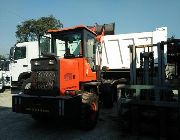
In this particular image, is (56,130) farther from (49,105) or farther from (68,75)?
(68,75)

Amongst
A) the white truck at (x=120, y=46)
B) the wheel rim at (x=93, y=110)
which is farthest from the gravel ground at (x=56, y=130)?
the white truck at (x=120, y=46)

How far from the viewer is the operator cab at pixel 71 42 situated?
296 inches

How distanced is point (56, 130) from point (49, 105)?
1.11 metres

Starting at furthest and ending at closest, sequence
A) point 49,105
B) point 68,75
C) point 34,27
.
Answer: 1. point 34,27
2. point 68,75
3. point 49,105

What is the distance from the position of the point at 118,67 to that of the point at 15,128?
19.1ft

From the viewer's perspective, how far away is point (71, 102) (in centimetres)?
595

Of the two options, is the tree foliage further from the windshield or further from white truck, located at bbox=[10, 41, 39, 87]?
the windshield

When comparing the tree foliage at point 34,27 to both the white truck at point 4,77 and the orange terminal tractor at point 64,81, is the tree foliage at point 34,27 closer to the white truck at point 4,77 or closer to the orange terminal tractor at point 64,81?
the white truck at point 4,77

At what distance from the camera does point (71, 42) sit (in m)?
7.64

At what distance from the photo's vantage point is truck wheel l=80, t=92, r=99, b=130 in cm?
642

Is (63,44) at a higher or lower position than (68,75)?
higher

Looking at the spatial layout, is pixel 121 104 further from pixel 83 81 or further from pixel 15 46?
pixel 15 46

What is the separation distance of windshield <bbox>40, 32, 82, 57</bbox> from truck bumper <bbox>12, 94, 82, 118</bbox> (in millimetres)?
1859

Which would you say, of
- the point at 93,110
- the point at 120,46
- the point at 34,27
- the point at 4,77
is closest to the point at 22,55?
the point at 4,77
